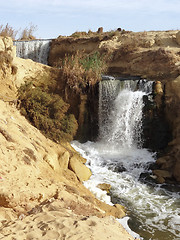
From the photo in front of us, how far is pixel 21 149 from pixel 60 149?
84.1 inches

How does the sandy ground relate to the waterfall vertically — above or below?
below

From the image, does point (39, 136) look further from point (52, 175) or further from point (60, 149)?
point (52, 175)

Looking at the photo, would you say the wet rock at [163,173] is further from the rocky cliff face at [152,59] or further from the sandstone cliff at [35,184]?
the sandstone cliff at [35,184]

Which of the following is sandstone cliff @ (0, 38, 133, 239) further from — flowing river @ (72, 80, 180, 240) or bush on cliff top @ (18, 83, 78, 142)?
flowing river @ (72, 80, 180, 240)

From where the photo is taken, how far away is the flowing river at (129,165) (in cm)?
604

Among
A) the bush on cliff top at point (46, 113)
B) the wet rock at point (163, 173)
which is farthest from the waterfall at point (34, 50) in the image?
the wet rock at point (163, 173)

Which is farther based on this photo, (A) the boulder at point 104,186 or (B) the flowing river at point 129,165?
(A) the boulder at point 104,186

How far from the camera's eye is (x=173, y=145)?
29.9 feet

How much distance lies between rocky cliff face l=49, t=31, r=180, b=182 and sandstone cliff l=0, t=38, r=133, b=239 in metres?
2.86

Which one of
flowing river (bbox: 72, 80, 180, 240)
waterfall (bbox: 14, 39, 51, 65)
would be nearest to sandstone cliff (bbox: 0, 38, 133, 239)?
flowing river (bbox: 72, 80, 180, 240)

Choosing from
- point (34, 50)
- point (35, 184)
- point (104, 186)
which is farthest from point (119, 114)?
point (34, 50)

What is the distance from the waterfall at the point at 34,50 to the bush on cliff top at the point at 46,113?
974 centimetres

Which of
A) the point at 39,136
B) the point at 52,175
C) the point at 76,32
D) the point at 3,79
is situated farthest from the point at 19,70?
the point at 76,32

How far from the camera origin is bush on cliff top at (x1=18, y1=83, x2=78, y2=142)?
8117mm
